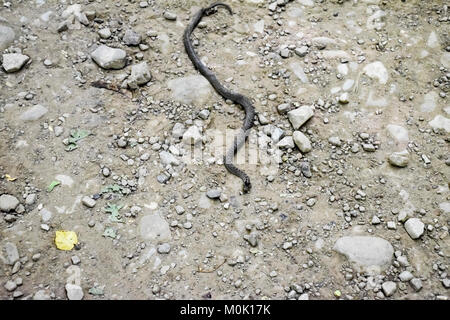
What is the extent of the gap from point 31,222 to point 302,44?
348 centimetres

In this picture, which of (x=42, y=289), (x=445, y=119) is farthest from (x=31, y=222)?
(x=445, y=119)

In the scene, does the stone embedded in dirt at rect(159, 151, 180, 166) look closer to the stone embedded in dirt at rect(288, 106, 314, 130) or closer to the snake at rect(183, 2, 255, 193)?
the snake at rect(183, 2, 255, 193)

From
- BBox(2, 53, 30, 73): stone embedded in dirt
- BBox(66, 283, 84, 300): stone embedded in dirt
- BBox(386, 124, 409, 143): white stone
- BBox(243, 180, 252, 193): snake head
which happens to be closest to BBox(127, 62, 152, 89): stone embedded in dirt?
BBox(2, 53, 30, 73): stone embedded in dirt

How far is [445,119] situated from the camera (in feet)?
13.5

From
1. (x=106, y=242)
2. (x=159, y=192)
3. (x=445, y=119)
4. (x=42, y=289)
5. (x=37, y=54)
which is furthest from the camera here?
(x=37, y=54)

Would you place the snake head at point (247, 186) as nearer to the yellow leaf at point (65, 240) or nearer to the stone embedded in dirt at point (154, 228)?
the stone embedded in dirt at point (154, 228)

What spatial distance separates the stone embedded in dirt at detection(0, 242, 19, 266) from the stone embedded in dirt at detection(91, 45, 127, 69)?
2184 mm

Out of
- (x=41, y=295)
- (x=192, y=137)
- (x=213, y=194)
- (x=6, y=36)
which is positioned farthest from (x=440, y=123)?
(x=6, y=36)

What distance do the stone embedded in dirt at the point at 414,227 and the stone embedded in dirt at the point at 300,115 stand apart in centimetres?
140

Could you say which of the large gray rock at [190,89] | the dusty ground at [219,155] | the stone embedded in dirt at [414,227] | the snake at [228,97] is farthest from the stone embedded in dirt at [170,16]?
the stone embedded in dirt at [414,227]

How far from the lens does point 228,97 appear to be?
4410 millimetres

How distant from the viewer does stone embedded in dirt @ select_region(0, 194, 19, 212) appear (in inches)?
140

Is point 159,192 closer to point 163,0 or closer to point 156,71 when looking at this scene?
point 156,71

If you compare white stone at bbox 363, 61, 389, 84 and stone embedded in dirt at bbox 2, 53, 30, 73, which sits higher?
white stone at bbox 363, 61, 389, 84
